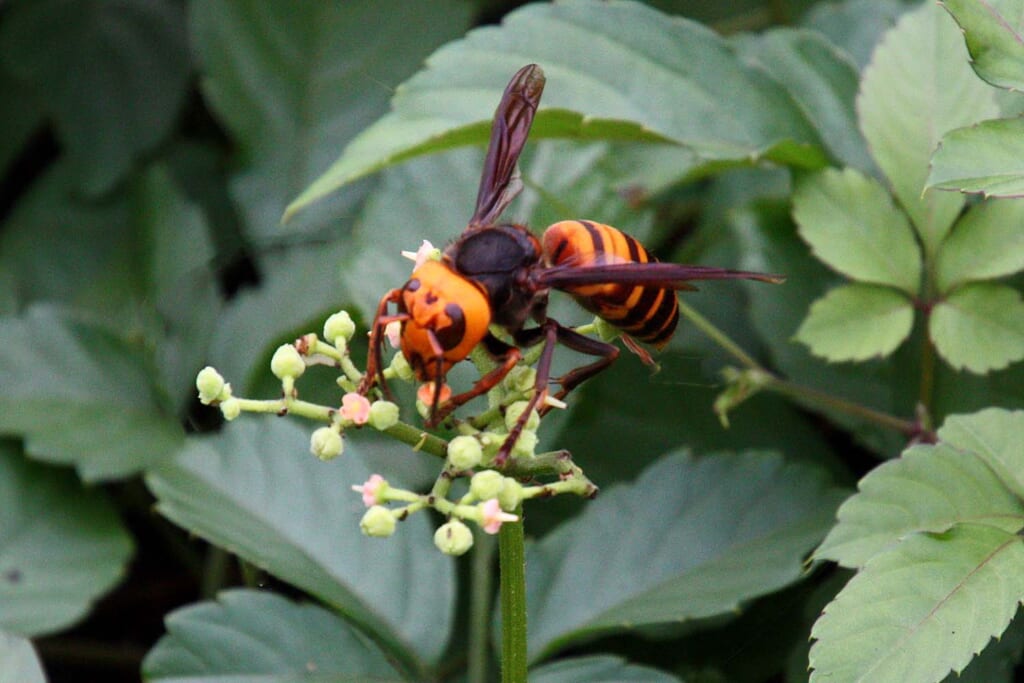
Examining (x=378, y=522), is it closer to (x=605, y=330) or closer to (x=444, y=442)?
(x=444, y=442)

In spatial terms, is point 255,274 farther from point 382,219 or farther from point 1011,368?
point 1011,368

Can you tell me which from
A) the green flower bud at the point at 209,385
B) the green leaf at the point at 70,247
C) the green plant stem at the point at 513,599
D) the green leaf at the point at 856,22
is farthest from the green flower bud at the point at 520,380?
the green leaf at the point at 70,247

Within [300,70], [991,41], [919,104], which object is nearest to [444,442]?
[991,41]

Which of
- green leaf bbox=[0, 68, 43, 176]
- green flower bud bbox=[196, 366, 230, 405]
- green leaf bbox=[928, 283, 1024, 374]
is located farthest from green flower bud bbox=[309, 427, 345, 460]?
green leaf bbox=[0, 68, 43, 176]

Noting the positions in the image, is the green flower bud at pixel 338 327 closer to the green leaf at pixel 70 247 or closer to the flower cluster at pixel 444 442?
the flower cluster at pixel 444 442

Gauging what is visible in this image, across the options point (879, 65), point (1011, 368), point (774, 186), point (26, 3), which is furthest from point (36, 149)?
point (1011, 368)
